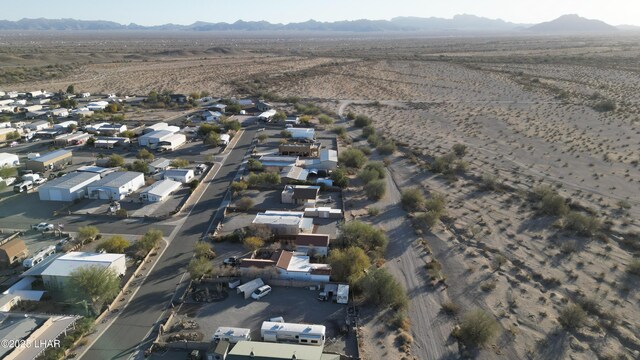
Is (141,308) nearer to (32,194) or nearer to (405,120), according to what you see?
(32,194)

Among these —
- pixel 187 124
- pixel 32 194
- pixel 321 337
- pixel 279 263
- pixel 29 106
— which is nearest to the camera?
pixel 321 337

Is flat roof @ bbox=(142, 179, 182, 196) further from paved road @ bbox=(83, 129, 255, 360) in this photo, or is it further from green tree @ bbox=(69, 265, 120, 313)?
green tree @ bbox=(69, 265, 120, 313)

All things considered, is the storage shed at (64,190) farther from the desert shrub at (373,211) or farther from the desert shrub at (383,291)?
the desert shrub at (383,291)

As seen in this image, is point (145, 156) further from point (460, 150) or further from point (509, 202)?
point (509, 202)

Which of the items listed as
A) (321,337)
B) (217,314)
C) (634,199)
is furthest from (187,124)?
(634,199)

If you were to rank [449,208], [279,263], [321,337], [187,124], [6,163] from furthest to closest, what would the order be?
[187,124]
[6,163]
[449,208]
[279,263]
[321,337]

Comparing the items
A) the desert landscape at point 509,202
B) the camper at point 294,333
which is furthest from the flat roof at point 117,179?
the camper at point 294,333

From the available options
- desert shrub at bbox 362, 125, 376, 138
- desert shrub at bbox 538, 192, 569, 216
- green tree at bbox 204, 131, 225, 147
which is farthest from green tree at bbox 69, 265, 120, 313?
desert shrub at bbox 362, 125, 376, 138

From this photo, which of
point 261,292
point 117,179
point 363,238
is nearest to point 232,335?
point 261,292
